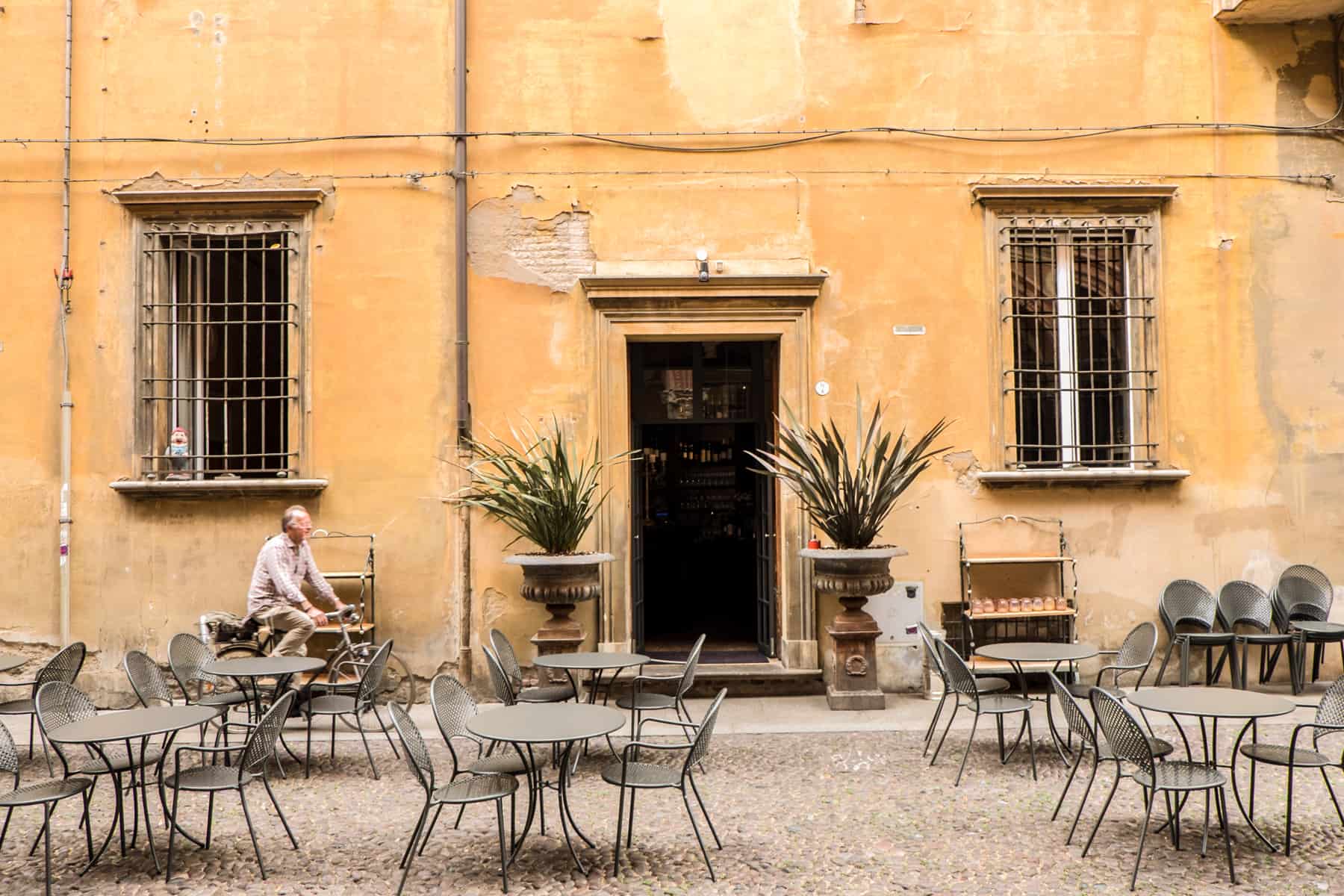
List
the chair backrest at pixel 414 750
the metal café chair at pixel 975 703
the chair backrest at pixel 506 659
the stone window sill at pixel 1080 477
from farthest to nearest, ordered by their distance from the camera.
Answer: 1. the stone window sill at pixel 1080 477
2. the chair backrest at pixel 506 659
3. the metal café chair at pixel 975 703
4. the chair backrest at pixel 414 750

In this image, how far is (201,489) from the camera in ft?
27.0

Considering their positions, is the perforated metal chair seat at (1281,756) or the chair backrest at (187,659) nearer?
the perforated metal chair seat at (1281,756)

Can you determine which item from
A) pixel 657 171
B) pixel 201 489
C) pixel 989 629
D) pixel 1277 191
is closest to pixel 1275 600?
pixel 989 629

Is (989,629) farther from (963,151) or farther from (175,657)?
(175,657)

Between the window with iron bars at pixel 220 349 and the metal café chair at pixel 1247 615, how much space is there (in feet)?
24.2

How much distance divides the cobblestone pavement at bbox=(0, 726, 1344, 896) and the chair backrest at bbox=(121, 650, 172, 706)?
575 millimetres

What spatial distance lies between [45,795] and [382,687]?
12.3 feet

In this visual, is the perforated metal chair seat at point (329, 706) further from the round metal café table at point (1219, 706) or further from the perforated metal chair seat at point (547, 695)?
the round metal café table at point (1219, 706)

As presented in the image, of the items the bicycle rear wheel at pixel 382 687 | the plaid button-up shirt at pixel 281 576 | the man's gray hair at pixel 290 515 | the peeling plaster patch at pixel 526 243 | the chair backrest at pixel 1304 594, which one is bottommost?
the bicycle rear wheel at pixel 382 687

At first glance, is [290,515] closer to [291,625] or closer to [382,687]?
[291,625]

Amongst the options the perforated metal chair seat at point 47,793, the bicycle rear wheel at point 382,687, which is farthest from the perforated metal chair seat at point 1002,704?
the perforated metal chair seat at point 47,793

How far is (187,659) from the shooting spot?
6566mm

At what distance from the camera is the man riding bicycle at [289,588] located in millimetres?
7359

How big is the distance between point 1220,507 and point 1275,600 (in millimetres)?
834
